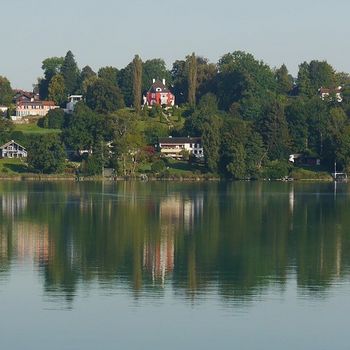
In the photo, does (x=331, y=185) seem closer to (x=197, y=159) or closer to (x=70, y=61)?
(x=197, y=159)

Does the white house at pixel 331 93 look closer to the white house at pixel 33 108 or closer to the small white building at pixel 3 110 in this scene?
the white house at pixel 33 108

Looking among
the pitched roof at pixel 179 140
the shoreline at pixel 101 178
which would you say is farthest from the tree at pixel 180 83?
the shoreline at pixel 101 178

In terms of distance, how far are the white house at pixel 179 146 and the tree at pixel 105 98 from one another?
417 inches

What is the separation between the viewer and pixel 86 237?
39.4 m

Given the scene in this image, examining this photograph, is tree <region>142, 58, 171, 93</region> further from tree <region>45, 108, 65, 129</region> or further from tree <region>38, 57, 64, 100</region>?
tree <region>45, 108, 65, 129</region>

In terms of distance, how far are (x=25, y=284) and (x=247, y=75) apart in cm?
8719

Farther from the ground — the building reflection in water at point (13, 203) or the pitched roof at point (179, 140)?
the pitched roof at point (179, 140)

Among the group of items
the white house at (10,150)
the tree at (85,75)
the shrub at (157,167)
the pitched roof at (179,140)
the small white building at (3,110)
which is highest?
the tree at (85,75)

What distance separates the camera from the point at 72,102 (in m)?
116

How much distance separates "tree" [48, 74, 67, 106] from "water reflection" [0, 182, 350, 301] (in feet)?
184

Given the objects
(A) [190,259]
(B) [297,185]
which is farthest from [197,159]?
(A) [190,259]

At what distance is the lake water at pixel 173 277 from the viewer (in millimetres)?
22562

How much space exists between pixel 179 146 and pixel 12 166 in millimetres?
13232

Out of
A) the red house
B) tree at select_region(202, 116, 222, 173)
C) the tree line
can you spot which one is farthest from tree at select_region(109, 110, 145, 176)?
the red house
